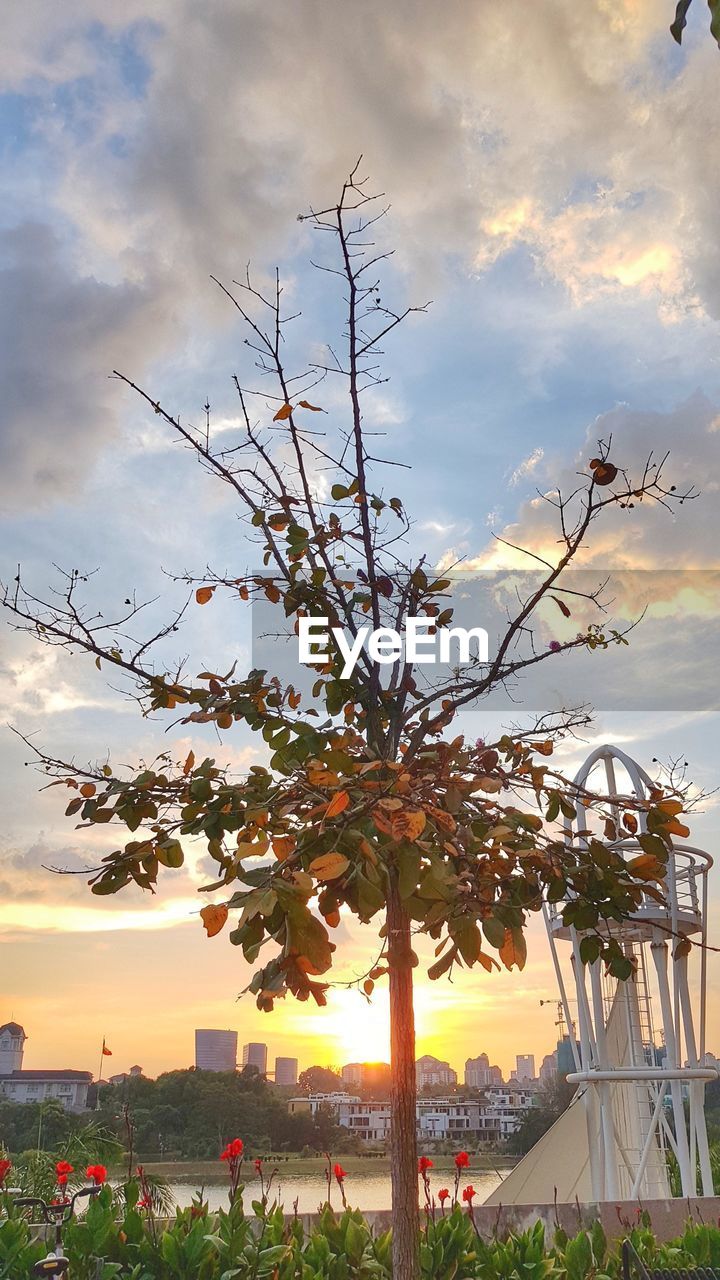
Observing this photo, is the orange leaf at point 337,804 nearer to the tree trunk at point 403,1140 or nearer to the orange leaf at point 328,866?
the orange leaf at point 328,866

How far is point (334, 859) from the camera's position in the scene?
6.61ft

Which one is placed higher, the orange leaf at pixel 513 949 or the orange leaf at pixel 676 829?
the orange leaf at pixel 676 829

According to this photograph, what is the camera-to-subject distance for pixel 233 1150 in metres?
3.77

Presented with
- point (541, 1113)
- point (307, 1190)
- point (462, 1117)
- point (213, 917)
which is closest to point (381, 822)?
point (213, 917)

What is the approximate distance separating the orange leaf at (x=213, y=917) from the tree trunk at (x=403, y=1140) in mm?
694

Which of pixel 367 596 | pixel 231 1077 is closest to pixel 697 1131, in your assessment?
pixel 367 596

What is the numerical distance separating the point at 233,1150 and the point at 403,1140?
131cm

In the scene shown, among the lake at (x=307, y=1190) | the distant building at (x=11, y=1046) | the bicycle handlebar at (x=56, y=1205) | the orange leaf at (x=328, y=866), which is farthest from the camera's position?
the distant building at (x=11, y=1046)

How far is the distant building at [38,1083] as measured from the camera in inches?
460

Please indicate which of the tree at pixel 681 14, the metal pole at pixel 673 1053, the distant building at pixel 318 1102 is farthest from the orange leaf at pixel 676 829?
the distant building at pixel 318 1102

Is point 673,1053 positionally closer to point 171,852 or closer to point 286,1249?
point 286,1249

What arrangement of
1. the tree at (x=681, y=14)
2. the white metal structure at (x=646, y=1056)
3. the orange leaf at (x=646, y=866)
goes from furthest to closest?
the white metal structure at (x=646, y=1056)
the orange leaf at (x=646, y=866)
the tree at (x=681, y=14)

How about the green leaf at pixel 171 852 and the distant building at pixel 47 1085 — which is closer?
the green leaf at pixel 171 852

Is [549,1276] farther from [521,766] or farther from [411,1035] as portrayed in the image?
[521,766]
